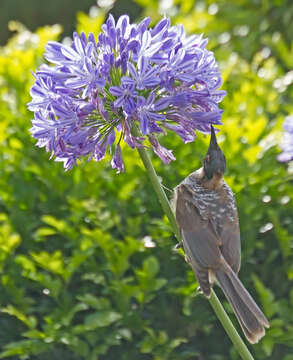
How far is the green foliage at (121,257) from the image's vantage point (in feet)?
10.1

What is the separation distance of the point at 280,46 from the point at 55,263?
255cm

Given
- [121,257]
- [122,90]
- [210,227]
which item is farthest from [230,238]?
[121,257]

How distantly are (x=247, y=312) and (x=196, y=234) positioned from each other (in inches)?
14.3

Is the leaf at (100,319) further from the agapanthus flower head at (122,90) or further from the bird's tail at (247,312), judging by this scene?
the agapanthus flower head at (122,90)

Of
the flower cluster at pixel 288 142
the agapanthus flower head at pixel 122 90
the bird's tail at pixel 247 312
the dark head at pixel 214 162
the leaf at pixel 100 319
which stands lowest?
the bird's tail at pixel 247 312

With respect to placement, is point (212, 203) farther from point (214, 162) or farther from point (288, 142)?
point (288, 142)

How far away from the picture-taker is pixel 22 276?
3297 millimetres

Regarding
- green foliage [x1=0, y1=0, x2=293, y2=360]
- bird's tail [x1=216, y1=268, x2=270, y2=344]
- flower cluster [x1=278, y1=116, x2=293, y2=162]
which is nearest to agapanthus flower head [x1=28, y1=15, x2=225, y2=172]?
bird's tail [x1=216, y1=268, x2=270, y2=344]

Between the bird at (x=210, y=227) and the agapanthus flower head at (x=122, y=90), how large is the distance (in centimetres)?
19

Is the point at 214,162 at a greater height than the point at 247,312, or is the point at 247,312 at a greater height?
the point at 214,162

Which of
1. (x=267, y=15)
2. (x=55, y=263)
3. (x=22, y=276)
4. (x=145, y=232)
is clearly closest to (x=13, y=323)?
(x=22, y=276)

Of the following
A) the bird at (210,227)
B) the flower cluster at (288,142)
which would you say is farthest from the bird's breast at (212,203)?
the flower cluster at (288,142)

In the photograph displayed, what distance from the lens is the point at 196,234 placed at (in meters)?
2.23

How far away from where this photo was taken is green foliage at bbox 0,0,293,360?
122 inches
